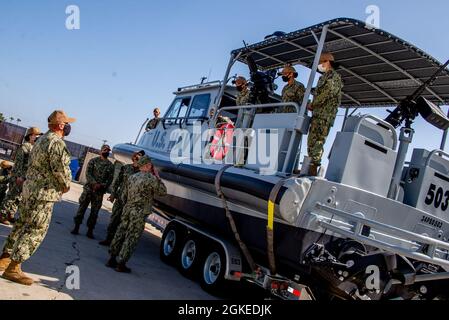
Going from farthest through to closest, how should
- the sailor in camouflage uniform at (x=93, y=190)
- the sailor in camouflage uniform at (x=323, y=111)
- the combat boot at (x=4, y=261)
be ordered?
the sailor in camouflage uniform at (x=93, y=190), the sailor in camouflage uniform at (x=323, y=111), the combat boot at (x=4, y=261)

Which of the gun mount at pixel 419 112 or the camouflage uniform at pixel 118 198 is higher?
the gun mount at pixel 419 112

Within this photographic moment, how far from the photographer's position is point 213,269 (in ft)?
19.2

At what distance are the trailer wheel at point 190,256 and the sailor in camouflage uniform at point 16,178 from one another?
9.81 ft

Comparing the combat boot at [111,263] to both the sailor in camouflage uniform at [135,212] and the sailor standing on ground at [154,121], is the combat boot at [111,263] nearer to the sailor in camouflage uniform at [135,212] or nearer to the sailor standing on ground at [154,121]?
the sailor in camouflage uniform at [135,212]

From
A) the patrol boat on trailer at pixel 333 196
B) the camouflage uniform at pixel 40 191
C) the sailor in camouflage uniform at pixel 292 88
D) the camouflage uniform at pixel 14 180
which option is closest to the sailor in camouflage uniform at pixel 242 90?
the patrol boat on trailer at pixel 333 196

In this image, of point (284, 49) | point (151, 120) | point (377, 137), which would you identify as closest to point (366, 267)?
point (377, 137)

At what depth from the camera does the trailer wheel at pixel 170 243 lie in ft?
22.6

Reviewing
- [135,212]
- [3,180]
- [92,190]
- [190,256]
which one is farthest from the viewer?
[92,190]

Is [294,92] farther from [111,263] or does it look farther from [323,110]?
[111,263]

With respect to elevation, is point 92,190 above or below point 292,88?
below

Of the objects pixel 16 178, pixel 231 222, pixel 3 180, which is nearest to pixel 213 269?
pixel 231 222

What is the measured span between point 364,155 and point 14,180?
5.67 meters

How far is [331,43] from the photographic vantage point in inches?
222

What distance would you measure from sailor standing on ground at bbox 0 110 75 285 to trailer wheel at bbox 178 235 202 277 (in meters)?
2.47
